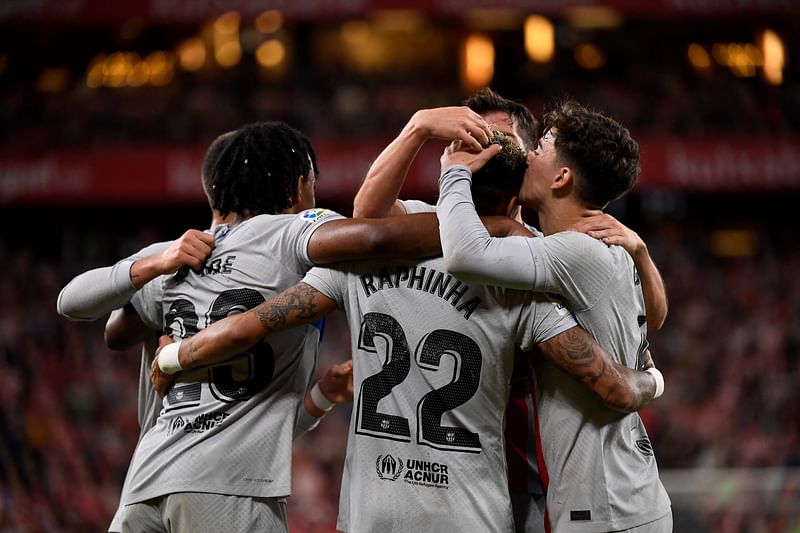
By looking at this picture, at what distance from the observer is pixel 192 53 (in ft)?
64.8

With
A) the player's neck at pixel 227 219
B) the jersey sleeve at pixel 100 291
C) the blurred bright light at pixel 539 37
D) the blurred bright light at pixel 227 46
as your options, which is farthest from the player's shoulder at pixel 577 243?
the blurred bright light at pixel 227 46

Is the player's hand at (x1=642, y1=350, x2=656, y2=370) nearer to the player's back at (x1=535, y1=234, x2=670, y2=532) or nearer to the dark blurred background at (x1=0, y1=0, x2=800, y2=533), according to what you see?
the player's back at (x1=535, y1=234, x2=670, y2=532)

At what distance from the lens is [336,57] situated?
1992cm

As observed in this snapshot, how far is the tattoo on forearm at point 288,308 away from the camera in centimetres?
319

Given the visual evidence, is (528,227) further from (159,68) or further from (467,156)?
(159,68)

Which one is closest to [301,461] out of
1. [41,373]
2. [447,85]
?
[41,373]

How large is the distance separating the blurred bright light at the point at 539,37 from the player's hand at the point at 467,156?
1667 cm

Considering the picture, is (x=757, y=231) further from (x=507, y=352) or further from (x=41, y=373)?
(x=507, y=352)

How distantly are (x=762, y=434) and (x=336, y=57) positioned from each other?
11.3m

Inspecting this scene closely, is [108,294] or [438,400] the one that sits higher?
[108,294]

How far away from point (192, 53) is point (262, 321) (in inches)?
688

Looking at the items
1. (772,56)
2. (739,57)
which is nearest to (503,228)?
(772,56)

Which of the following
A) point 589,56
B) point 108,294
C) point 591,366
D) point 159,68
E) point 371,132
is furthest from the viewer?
point 589,56

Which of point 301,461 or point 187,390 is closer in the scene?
point 187,390
